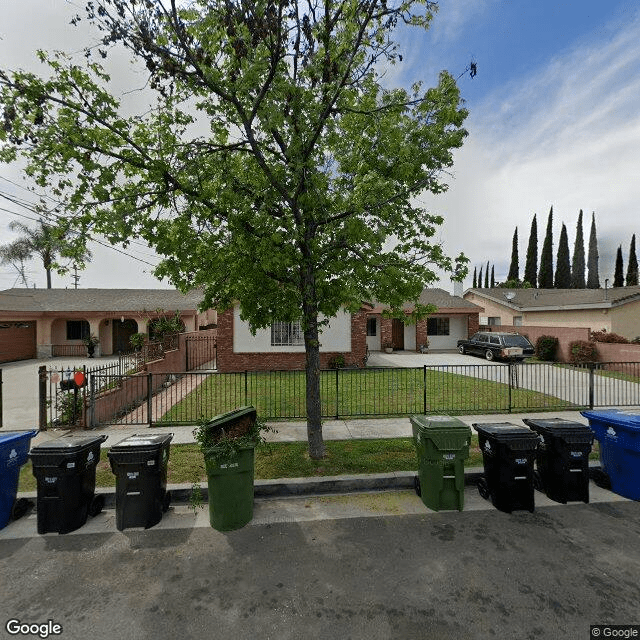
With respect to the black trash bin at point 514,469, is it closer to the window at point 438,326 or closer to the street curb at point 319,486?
the street curb at point 319,486

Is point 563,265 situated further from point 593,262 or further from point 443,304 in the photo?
point 443,304

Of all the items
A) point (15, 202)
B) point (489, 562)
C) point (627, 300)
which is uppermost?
point (15, 202)

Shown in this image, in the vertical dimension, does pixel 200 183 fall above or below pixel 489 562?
above

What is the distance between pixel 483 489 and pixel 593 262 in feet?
210

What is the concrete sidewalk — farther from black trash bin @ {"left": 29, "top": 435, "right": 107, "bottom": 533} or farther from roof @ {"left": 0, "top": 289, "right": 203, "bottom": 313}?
roof @ {"left": 0, "top": 289, "right": 203, "bottom": 313}

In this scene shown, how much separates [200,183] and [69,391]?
18.6 ft

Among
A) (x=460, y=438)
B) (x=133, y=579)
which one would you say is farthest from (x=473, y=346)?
(x=133, y=579)

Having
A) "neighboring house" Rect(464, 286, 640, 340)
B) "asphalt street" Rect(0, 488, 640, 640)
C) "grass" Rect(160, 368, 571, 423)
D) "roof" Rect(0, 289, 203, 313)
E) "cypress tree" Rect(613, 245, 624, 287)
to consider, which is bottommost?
"asphalt street" Rect(0, 488, 640, 640)

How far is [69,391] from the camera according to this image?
24.7 ft

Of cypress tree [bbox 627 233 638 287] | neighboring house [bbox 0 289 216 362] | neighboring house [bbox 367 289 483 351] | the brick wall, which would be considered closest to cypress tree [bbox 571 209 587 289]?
cypress tree [bbox 627 233 638 287]

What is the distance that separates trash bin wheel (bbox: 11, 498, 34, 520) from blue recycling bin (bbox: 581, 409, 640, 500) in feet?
24.6

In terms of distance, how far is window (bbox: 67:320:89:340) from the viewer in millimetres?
21469

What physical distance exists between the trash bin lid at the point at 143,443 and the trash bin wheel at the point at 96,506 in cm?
92

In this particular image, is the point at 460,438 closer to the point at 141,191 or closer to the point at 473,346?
the point at 141,191
